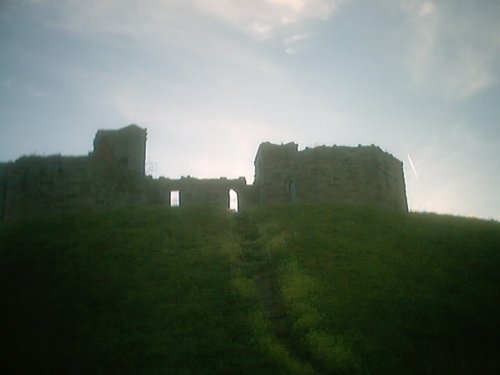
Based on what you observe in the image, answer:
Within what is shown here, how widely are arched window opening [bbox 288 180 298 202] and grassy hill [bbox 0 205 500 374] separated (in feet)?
39.0

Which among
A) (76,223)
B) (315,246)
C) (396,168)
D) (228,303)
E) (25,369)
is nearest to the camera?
(25,369)

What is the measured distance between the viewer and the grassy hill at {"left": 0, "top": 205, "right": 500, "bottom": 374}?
11688 mm

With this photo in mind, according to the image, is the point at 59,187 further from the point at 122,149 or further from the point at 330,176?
the point at 330,176

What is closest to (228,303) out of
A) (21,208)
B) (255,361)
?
(255,361)

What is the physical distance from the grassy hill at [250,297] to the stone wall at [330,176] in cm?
1092

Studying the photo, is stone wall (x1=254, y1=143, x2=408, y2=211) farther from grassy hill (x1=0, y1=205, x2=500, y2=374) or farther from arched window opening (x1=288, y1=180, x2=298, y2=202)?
grassy hill (x1=0, y1=205, x2=500, y2=374)

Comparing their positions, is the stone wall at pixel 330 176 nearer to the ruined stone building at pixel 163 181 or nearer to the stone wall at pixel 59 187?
the ruined stone building at pixel 163 181

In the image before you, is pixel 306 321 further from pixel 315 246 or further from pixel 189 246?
pixel 189 246

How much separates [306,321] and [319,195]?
874 inches

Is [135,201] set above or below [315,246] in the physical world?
above

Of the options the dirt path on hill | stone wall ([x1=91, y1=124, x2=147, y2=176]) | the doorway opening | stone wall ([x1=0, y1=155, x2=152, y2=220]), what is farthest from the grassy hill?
stone wall ([x1=91, y1=124, x2=147, y2=176])

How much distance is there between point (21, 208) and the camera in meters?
34.8

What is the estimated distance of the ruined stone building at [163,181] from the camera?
34875 millimetres

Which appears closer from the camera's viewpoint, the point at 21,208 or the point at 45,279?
the point at 45,279
